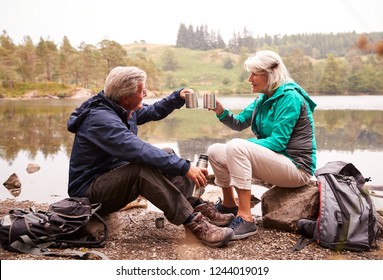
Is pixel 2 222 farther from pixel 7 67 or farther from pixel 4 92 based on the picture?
pixel 7 67

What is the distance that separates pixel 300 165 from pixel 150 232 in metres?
1.40

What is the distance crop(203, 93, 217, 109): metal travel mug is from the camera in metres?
3.90

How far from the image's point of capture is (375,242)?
124 inches

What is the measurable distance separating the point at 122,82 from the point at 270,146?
128 cm

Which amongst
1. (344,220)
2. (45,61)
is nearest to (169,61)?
(45,61)

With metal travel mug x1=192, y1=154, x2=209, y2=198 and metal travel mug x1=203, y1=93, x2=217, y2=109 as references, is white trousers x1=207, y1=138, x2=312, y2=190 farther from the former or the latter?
metal travel mug x1=203, y1=93, x2=217, y2=109


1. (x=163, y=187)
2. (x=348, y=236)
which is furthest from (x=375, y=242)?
(x=163, y=187)

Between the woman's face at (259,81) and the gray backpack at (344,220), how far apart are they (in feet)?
3.07

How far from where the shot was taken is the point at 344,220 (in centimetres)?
307

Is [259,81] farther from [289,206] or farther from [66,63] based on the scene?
[66,63]

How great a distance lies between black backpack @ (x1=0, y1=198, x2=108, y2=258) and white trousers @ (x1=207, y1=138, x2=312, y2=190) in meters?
1.08

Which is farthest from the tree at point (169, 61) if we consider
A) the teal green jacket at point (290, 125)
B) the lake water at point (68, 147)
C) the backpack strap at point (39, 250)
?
the backpack strap at point (39, 250)

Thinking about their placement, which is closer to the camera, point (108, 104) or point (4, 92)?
point (108, 104)

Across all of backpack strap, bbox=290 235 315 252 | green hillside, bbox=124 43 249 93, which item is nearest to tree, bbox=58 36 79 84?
green hillside, bbox=124 43 249 93
